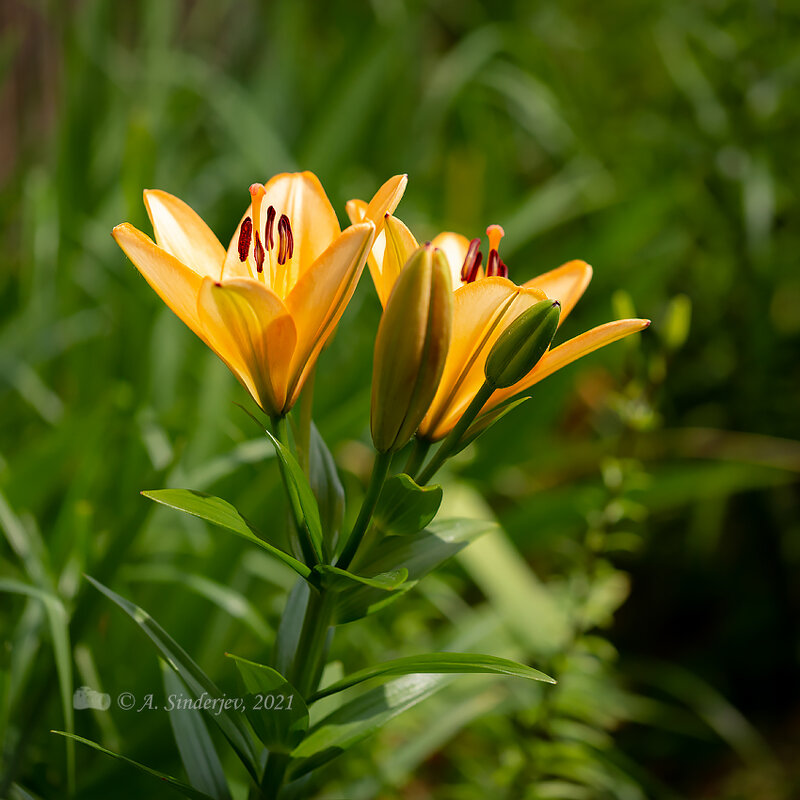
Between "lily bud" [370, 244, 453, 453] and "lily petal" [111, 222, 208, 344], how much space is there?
0.07m

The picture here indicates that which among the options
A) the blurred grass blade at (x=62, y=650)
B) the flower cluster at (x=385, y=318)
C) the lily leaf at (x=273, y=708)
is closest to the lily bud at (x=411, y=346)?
the flower cluster at (x=385, y=318)

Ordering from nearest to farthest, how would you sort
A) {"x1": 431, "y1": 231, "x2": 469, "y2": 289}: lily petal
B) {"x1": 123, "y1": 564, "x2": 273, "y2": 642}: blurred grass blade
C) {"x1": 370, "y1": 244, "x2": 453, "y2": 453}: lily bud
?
{"x1": 370, "y1": 244, "x2": 453, "y2": 453}: lily bud < {"x1": 431, "y1": 231, "x2": 469, "y2": 289}: lily petal < {"x1": 123, "y1": 564, "x2": 273, "y2": 642}: blurred grass blade

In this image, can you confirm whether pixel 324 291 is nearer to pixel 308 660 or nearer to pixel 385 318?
pixel 385 318

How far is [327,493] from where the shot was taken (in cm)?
35

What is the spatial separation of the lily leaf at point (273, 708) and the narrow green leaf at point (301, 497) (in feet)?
0.16

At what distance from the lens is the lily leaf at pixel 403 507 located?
300mm

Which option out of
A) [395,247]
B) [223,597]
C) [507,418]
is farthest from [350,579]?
[507,418]

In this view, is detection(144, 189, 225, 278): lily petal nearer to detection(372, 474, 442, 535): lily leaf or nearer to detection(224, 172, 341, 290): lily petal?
detection(224, 172, 341, 290): lily petal

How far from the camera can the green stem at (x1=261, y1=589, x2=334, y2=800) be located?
323mm

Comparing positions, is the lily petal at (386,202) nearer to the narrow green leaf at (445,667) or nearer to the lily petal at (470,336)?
the lily petal at (470,336)

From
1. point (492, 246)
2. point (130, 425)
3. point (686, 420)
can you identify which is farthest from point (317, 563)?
point (686, 420)

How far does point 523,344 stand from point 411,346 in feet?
0.14

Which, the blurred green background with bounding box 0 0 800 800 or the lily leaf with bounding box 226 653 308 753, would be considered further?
the blurred green background with bounding box 0 0 800 800

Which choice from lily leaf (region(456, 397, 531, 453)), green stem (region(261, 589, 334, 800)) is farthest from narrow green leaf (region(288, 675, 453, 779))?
lily leaf (region(456, 397, 531, 453))
